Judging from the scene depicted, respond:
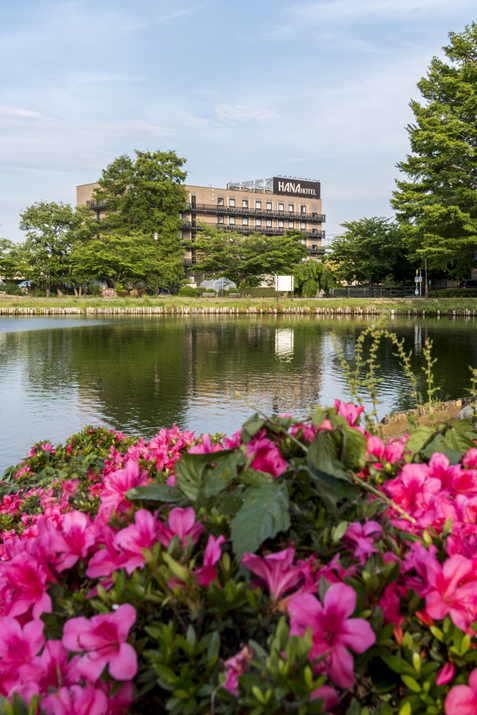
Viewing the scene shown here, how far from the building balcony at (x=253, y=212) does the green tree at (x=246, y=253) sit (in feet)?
74.4

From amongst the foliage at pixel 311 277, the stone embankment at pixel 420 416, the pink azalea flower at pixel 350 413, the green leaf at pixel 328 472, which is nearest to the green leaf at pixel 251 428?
the green leaf at pixel 328 472

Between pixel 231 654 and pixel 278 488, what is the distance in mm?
335

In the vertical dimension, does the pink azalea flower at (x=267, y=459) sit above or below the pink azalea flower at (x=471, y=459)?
above

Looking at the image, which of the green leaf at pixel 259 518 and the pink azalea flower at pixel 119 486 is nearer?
the green leaf at pixel 259 518

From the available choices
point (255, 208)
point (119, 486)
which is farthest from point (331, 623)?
point (255, 208)

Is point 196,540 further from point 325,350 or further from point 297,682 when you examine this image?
point 325,350

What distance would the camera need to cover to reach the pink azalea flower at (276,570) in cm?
106

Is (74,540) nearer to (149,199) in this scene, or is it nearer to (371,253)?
(371,253)

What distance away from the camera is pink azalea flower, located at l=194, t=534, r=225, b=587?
1092 mm

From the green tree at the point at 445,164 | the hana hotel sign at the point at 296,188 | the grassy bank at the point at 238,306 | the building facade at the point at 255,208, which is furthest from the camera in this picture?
the hana hotel sign at the point at 296,188

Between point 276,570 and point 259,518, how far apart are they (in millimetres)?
109

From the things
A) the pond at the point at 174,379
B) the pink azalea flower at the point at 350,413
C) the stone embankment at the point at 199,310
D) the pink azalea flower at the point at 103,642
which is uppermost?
the stone embankment at the point at 199,310

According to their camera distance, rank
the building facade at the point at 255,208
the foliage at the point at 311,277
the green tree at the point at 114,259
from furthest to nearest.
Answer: the building facade at the point at 255,208
the foliage at the point at 311,277
the green tree at the point at 114,259

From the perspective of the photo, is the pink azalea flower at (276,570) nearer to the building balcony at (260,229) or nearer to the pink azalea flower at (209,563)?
the pink azalea flower at (209,563)
